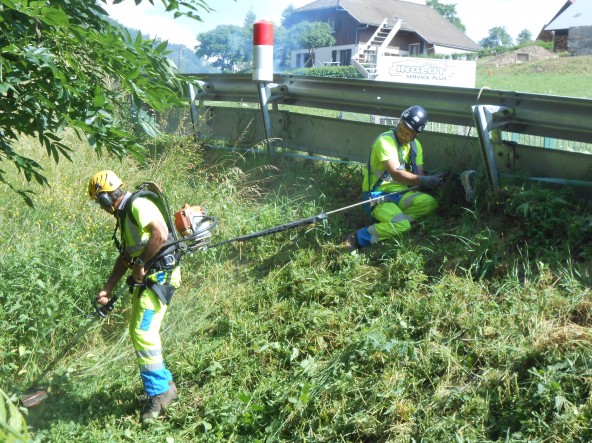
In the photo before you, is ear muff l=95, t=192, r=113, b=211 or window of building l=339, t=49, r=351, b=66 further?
window of building l=339, t=49, r=351, b=66

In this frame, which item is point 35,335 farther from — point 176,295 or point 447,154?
point 447,154

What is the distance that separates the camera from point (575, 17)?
20375mm

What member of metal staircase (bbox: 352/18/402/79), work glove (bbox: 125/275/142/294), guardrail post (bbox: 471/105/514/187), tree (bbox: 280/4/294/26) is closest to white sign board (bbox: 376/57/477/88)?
metal staircase (bbox: 352/18/402/79)

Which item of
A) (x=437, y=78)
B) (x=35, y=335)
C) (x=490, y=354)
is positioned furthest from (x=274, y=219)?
(x=437, y=78)

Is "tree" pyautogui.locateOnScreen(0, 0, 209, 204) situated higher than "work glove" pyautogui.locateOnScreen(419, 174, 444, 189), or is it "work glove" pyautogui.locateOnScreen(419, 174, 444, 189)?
"tree" pyautogui.locateOnScreen(0, 0, 209, 204)

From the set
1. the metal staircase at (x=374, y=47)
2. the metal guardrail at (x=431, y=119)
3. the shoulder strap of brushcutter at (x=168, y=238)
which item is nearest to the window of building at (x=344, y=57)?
the metal staircase at (x=374, y=47)

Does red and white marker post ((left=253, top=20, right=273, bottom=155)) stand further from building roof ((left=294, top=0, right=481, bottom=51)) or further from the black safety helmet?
building roof ((left=294, top=0, right=481, bottom=51))

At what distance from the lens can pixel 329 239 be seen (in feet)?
23.5

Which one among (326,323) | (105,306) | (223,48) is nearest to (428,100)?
(326,323)

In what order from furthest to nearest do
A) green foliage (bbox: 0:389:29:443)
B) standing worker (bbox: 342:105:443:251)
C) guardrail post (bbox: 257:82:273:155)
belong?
1. guardrail post (bbox: 257:82:273:155)
2. standing worker (bbox: 342:105:443:251)
3. green foliage (bbox: 0:389:29:443)

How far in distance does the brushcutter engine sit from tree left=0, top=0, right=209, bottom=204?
48.8 inches

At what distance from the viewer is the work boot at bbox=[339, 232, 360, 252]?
22.5ft

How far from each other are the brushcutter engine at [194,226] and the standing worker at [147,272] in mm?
130

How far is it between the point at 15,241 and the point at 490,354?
5268mm
